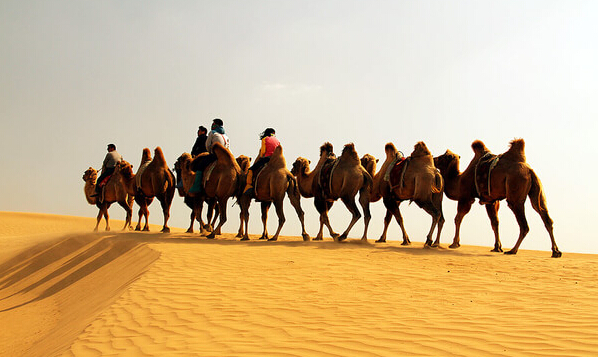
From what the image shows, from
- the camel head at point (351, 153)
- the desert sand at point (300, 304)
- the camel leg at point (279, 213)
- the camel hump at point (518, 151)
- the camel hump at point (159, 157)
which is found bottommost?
the desert sand at point (300, 304)

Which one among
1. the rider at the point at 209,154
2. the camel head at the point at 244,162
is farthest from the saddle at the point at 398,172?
the rider at the point at 209,154

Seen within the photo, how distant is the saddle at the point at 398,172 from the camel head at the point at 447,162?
4.09 feet

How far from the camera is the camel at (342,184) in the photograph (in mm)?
13500

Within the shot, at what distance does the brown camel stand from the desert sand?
1932mm

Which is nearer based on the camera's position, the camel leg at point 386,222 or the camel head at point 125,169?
the camel leg at point 386,222

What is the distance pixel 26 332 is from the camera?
341 inches

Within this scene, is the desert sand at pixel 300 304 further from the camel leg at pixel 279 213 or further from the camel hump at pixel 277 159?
the camel hump at pixel 277 159

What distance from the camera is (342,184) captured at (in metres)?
13.6

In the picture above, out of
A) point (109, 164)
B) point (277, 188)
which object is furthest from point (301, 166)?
point (109, 164)

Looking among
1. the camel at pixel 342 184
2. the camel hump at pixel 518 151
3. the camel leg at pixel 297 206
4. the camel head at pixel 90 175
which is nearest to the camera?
the camel hump at pixel 518 151

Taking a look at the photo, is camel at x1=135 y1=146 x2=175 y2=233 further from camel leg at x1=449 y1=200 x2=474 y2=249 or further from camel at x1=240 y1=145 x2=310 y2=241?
camel leg at x1=449 y1=200 x2=474 y2=249

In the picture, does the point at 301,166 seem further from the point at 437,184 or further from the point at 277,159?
the point at 437,184

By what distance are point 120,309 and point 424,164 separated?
903 centimetres

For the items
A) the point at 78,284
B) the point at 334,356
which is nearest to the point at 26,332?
the point at 78,284
